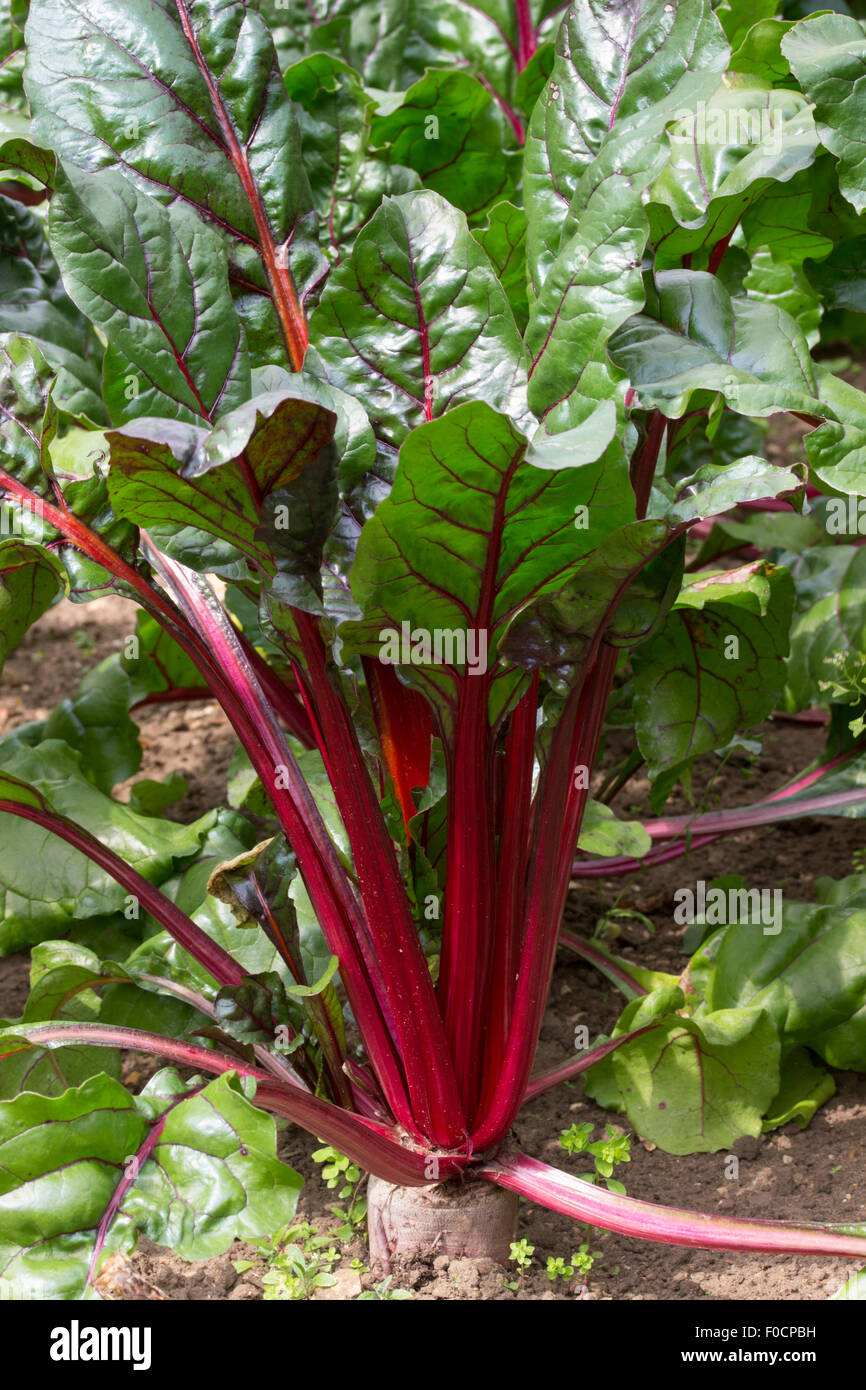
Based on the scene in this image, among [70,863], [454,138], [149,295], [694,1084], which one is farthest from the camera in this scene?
[454,138]

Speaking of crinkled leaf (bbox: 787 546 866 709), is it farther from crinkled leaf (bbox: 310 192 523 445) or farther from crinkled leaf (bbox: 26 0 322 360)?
crinkled leaf (bbox: 26 0 322 360)

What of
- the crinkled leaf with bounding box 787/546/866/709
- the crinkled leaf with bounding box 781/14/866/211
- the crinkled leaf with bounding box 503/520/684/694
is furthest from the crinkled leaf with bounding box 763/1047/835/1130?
the crinkled leaf with bounding box 781/14/866/211

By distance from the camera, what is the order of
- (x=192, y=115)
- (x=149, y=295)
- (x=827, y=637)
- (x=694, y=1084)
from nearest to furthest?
(x=149, y=295)
(x=192, y=115)
(x=694, y=1084)
(x=827, y=637)

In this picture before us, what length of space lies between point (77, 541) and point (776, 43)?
45.3 inches

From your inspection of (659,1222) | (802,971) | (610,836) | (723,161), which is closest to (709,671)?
(610,836)

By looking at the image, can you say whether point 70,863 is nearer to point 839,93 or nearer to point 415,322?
point 415,322

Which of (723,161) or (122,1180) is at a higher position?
(723,161)

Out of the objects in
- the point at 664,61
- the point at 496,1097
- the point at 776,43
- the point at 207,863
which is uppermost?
the point at 776,43

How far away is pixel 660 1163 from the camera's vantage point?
5.51 feet

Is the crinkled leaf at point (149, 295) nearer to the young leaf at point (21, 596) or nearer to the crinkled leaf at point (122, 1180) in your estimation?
the young leaf at point (21, 596)

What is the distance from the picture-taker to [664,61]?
137 centimetres

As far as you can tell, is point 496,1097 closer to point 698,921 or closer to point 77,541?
point 698,921

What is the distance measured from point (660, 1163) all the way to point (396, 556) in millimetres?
982
